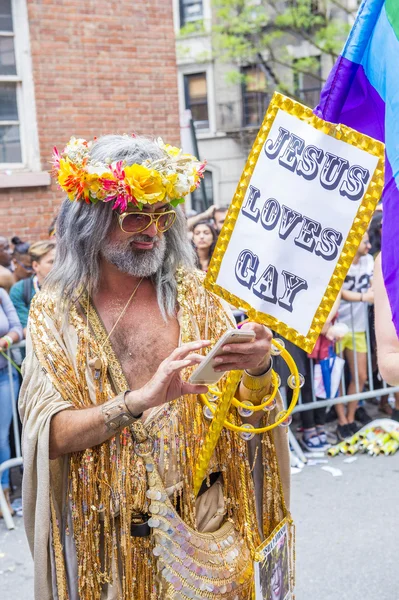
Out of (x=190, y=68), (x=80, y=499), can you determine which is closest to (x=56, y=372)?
(x=80, y=499)

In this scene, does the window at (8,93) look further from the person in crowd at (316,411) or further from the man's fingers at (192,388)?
the man's fingers at (192,388)

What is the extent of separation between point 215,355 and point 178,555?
0.72 m

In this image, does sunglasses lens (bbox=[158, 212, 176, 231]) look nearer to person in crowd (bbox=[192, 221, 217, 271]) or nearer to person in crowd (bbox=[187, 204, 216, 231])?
person in crowd (bbox=[187, 204, 216, 231])

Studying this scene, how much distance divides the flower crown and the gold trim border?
1.17ft

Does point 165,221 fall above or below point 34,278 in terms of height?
above

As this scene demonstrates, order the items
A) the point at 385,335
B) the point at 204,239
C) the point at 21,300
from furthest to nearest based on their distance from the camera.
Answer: the point at 204,239 < the point at 21,300 < the point at 385,335

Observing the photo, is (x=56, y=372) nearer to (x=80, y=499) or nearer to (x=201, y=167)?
(x=80, y=499)

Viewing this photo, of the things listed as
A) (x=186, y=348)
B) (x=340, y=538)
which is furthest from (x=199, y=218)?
(x=186, y=348)

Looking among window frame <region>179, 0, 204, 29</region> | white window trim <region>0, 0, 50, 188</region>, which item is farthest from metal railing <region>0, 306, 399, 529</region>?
window frame <region>179, 0, 204, 29</region>

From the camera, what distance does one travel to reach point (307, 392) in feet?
21.8

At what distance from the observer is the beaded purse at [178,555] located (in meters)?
2.39

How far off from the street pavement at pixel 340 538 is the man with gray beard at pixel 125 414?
6.38 feet

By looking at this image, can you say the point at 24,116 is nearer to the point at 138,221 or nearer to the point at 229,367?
the point at 138,221

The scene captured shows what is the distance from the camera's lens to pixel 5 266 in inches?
268
